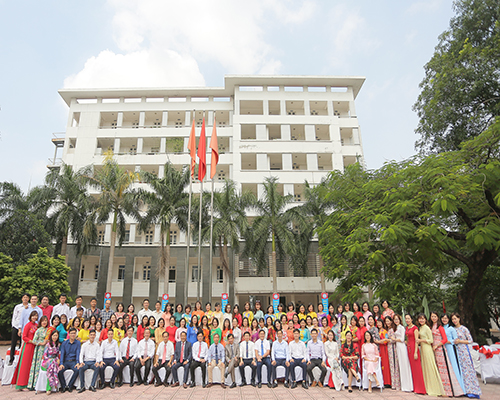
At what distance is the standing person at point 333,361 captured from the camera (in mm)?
8318

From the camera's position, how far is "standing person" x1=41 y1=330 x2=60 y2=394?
7.87m

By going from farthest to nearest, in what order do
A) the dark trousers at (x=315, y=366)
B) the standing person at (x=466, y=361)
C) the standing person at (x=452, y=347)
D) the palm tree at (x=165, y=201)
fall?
the palm tree at (x=165, y=201) → the dark trousers at (x=315, y=366) → the standing person at (x=452, y=347) → the standing person at (x=466, y=361)

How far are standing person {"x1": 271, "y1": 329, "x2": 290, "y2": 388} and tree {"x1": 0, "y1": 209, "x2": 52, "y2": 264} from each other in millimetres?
16921

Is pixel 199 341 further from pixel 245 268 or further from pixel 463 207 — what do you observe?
pixel 245 268

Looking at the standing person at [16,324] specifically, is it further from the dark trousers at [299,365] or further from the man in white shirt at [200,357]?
the dark trousers at [299,365]

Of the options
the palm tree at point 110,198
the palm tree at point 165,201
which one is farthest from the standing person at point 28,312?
the palm tree at point 110,198

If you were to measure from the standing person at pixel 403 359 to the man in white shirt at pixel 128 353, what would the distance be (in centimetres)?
609

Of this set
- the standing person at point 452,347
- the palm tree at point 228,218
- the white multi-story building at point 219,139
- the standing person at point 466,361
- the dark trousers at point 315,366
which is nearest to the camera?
the standing person at point 466,361

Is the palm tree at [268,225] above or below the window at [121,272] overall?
above

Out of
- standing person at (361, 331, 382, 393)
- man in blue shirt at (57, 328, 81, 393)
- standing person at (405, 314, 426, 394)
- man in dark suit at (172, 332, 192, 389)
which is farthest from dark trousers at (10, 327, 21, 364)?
standing person at (405, 314, 426, 394)

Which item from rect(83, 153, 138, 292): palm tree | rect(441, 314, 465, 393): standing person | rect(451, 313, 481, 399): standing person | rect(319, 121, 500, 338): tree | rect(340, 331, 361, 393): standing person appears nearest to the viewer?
rect(451, 313, 481, 399): standing person

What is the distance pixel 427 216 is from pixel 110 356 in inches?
360

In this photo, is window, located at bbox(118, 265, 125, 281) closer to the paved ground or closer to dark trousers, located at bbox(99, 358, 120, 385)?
the paved ground

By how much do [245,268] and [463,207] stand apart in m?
19.4
